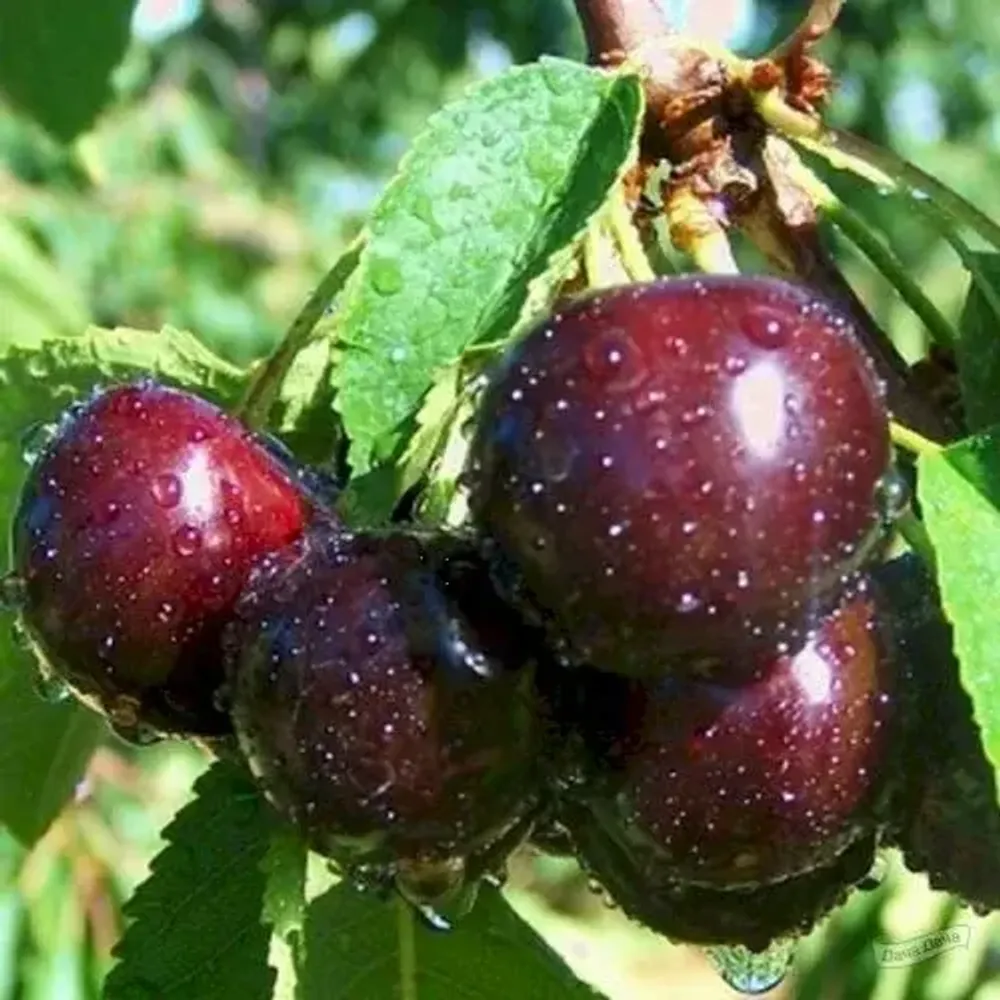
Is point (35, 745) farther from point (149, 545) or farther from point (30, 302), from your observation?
point (30, 302)

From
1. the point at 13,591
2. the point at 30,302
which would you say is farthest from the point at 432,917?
the point at 30,302

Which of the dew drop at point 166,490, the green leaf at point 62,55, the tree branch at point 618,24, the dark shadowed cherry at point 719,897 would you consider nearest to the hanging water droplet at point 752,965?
the dark shadowed cherry at point 719,897

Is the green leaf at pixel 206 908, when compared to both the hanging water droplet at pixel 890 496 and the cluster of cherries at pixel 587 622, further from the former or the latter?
the hanging water droplet at pixel 890 496

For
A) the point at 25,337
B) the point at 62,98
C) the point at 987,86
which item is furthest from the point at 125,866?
the point at 987,86

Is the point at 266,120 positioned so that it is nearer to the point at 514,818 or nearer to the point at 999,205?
the point at 999,205

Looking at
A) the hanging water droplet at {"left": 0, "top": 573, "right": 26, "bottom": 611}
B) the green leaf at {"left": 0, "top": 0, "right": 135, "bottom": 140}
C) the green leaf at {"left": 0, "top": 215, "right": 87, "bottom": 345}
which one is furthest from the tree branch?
the green leaf at {"left": 0, "top": 215, "right": 87, "bottom": 345}

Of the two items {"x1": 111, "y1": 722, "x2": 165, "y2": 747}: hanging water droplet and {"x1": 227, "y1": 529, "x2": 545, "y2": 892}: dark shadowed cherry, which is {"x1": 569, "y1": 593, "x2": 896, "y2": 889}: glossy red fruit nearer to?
{"x1": 227, "y1": 529, "x2": 545, "y2": 892}: dark shadowed cherry
